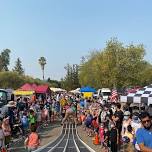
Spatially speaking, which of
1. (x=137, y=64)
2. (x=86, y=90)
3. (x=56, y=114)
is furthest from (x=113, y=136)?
(x=137, y=64)

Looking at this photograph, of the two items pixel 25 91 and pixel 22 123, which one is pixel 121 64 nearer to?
pixel 25 91

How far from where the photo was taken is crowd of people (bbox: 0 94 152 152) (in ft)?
28.4

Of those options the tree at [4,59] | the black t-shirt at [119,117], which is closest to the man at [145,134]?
the black t-shirt at [119,117]

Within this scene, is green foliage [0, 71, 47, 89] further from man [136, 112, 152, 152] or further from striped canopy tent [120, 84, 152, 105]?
man [136, 112, 152, 152]

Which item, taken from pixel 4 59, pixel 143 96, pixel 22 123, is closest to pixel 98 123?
pixel 22 123

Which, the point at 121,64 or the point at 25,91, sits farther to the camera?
the point at 121,64

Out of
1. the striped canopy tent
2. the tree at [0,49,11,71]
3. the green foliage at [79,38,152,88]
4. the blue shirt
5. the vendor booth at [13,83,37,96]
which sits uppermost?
the tree at [0,49,11,71]

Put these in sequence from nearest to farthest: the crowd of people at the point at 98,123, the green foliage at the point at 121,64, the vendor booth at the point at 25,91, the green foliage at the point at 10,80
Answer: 1. the crowd of people at the point at 98,123
2. the vendor booth at the point at 25,91
3. the green foliage at the point at 121,64
4. the green foliage at the point at 10,80

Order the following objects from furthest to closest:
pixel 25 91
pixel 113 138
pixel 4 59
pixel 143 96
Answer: pixel 4 59
pixel 25 91
pixel 143 96
pixel 113 138

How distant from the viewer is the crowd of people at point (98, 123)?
341 inches

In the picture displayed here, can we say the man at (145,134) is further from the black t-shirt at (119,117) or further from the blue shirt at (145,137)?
the black t-shirt at (119,117)

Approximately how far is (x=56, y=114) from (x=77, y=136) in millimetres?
15519

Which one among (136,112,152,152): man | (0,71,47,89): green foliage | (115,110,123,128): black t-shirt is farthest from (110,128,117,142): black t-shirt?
(0,71,47,89): green foliage

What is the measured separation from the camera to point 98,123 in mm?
25188
